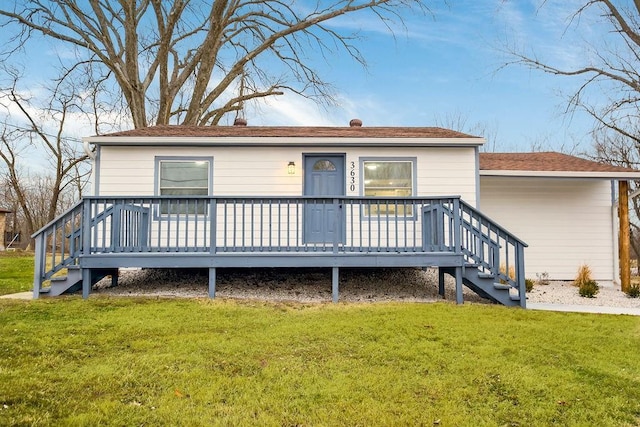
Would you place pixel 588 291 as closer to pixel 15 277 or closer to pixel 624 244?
pixel 624 244

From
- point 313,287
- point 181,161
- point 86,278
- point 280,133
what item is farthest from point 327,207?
point 86,278

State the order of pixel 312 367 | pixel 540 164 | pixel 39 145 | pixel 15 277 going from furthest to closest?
pixel 39 145 → pixel 540 164 → pixel 15 277 → pixel 312 367

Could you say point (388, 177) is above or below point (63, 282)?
above

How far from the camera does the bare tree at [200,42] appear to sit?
54.7 ft

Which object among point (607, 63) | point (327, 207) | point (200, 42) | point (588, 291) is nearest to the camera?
point (327, 207)

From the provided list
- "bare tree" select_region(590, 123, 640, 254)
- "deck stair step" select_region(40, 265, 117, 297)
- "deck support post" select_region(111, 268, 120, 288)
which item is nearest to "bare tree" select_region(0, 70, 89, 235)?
"deck support post" select_region(111, 268, 120, 288)

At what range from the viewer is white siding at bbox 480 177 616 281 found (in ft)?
34.3

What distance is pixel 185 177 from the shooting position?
8.77 m

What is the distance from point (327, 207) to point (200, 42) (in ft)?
47.4

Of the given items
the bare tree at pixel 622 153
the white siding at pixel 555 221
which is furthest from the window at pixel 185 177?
the bare tree at pixel 622 153

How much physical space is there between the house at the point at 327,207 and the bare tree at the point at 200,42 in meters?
8.50

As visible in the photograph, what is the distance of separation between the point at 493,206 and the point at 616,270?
10.8 ft

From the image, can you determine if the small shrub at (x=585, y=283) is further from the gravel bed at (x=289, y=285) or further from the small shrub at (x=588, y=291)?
the gravel bed at (x=289, y=285)

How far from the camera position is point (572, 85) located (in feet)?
54.4
